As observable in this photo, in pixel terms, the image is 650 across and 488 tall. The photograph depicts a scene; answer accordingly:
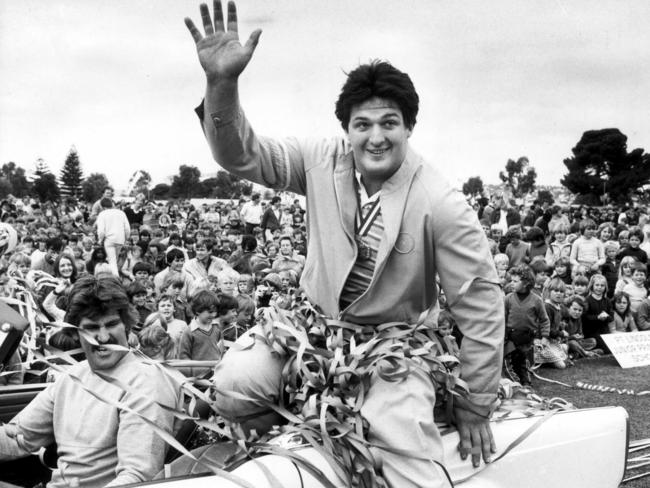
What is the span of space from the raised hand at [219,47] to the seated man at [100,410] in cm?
103

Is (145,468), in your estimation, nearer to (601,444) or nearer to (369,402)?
(369,402)

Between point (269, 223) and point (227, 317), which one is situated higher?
point (269, 223)

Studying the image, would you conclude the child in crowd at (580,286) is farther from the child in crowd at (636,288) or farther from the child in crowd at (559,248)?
the child in crowd at (559,248)

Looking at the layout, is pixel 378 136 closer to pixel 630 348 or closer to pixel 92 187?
pixel 630 348

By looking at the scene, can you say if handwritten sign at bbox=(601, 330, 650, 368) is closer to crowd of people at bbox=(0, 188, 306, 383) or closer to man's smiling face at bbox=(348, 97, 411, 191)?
crowd of people at bbox=(0, 188, 306, 383)

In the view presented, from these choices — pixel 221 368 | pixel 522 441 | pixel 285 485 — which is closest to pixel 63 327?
pixel 221 368

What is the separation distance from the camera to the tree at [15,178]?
213ft

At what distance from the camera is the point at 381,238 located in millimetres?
2893

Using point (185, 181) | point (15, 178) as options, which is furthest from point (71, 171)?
point (185, 181)

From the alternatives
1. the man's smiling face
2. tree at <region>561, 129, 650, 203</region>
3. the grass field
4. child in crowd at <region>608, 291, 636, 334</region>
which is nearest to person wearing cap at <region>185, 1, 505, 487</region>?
the man's smiling face

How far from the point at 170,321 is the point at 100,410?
444 cm

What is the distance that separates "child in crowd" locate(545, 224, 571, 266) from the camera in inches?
527

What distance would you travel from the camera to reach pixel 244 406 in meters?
2.71

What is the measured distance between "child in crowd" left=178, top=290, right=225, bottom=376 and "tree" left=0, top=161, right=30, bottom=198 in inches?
2297
